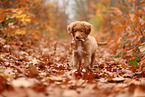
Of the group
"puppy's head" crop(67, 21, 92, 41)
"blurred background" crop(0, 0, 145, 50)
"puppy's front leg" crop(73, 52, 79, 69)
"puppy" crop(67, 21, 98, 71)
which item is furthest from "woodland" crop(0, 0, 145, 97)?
"puppy's head" crop(67, 21, 92, 41)

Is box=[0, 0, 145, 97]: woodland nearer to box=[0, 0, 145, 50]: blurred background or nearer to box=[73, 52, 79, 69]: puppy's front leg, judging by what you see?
box=[0, 0, 145, 50]: blurred background

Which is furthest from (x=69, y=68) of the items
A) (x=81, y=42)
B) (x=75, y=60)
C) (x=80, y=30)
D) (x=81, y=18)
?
(x=81, y=18)

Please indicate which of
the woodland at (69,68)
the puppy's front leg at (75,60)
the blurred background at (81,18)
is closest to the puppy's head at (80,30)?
the puppy's front leg at (75,60)

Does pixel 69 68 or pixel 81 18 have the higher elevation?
pixel 81 18

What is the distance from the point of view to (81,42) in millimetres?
4109

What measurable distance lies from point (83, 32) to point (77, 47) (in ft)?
1.54

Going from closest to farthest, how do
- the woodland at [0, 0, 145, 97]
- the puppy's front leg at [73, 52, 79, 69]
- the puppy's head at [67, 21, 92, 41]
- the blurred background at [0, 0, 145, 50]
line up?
1. the woodland at [0, 0, 145, 97]
2. the puppy's head at [67, 21, 92, 41]
3. the puppy's front leg at [73, 52, 79, 69]
4. the blurred background at [0, 0, 145, 50]

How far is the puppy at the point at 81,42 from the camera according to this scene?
12.7 ft

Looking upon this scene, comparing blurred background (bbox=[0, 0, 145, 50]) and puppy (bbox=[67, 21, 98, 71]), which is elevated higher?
blurred background (bbox=[0, 0, 145, 50])

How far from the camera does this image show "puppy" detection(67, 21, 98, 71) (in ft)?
12.7

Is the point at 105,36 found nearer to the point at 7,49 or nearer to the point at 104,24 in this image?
the point at 104,24

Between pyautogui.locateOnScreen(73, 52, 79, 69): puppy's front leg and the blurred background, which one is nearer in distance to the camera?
pyautogui.locateOnScreen(73, 52, 79, 69): puppy's front leg

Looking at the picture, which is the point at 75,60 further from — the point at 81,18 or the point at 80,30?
the point at 81,18

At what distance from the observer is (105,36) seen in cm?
1208
